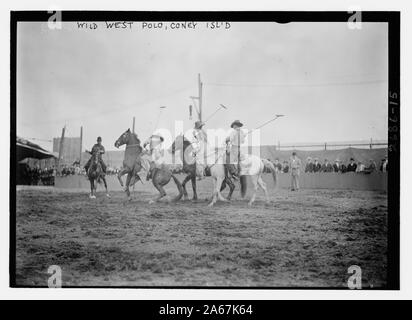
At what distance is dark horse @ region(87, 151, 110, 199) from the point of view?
18.6ft

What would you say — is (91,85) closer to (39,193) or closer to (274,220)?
(39,193)

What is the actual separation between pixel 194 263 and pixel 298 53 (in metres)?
2.98

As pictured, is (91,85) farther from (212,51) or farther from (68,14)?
(212,51)

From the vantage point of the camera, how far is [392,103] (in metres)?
5.47

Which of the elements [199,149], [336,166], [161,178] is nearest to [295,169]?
[336,166]

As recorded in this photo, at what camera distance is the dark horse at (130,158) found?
562 cm

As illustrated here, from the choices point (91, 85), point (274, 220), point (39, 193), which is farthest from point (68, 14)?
point (274, 220)

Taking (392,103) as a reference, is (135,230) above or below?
below

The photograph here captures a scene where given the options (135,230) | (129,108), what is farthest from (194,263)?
(129,108)

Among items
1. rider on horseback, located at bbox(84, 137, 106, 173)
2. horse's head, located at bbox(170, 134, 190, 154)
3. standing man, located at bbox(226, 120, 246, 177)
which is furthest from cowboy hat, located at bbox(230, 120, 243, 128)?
rider on horseback, located at bbox(84, 137, 106, 173)

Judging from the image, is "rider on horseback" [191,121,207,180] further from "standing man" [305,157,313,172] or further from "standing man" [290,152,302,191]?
"standing man" [305,157,313,172]

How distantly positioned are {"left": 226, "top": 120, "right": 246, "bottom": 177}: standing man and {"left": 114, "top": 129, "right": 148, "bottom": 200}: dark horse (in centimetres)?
117
